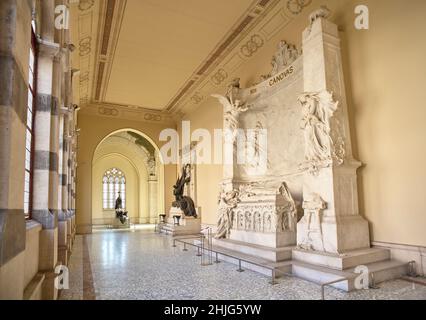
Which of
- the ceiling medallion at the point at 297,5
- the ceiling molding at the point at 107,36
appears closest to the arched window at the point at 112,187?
the ceiling molding at the point at 107,36

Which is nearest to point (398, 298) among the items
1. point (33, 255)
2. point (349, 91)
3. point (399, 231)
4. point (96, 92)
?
point (399, 231)

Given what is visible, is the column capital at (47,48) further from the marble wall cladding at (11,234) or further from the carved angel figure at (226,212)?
the carved angel figure at (226,212)

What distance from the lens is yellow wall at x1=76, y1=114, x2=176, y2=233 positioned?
1244cm

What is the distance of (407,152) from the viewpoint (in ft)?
15.0

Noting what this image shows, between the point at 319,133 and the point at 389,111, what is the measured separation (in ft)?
3.71

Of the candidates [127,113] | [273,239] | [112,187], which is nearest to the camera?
[273,239]

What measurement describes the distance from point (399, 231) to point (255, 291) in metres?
2.56

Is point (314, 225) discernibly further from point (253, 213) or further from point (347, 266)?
point (253, 213)

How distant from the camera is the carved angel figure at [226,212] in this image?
710 cm

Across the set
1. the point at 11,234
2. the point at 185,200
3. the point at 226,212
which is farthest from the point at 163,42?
the point at 11,234

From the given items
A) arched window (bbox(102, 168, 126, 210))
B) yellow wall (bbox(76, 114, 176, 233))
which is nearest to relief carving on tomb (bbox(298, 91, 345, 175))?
yellow wall (bbox(76, 114, 176, 233))

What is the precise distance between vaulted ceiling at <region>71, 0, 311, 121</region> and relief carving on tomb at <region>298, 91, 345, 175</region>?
2916 mm

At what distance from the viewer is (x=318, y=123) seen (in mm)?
5238
